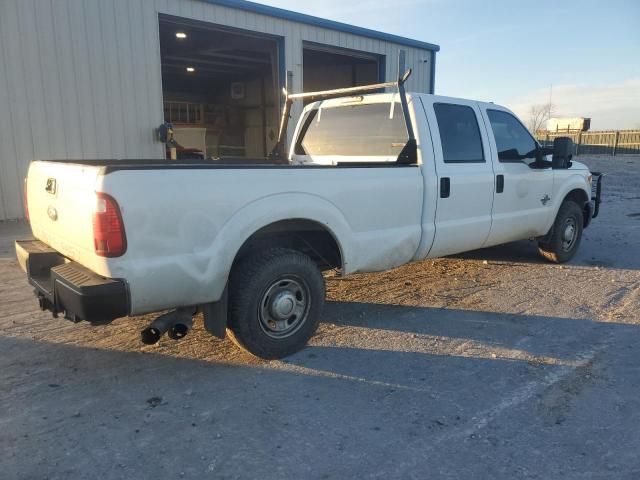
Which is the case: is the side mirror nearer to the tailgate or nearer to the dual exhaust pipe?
the dual exhaust pipe

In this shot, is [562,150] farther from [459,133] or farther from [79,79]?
[79,79]

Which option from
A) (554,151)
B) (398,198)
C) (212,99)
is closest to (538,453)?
(398,198)

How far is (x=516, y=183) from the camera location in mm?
5688

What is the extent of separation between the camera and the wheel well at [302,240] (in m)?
3.71

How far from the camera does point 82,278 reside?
3.07 metres

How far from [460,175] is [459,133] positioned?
47 cm

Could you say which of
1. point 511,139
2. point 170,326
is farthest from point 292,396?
point 511,139

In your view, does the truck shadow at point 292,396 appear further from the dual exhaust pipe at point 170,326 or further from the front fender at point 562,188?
the front fender at point 562,188

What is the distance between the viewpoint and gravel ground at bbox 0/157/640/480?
2.62m

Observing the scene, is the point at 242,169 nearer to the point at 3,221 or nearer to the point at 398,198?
the point at 398,198

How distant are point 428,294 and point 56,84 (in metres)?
7.89

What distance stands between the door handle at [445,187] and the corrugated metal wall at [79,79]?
24.8 ft

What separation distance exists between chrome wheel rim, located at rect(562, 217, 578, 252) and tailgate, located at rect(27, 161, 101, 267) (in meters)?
5.68

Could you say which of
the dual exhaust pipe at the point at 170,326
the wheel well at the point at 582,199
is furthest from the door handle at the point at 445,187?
the wheel well at the point at 582,199
